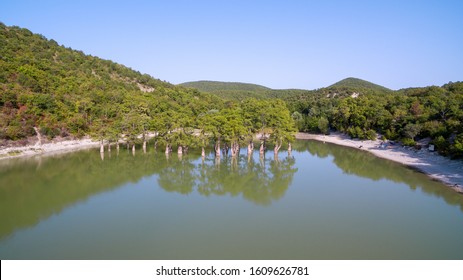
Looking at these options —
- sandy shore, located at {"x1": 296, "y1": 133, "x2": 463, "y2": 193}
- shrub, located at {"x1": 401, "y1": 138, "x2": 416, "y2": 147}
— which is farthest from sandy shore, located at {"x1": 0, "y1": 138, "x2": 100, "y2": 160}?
shrub, located at {"x1": 401, "y1": 138, "x2": 416, "y2": 147}

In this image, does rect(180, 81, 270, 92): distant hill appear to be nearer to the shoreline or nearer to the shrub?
the shoreline

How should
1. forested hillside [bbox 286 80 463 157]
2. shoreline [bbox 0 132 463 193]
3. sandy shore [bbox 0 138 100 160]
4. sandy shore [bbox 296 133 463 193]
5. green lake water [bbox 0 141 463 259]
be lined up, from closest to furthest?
green lake water [bbox 0 141 463 259], sandy shore [bbox 296 133 463 193], shoreline [bbox 0 132 463 193], sandy shore [bbox 0 138 100 160], forested hillside [bbox 286 80 463 157]

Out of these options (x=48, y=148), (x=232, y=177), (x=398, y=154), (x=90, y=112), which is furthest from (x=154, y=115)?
(x=398, y=154)

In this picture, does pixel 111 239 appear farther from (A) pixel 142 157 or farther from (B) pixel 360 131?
(B) pixel 360 131

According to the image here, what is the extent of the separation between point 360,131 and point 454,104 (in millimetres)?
12393

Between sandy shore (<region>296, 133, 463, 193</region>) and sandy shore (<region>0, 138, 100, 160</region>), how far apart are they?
37225 millimetres

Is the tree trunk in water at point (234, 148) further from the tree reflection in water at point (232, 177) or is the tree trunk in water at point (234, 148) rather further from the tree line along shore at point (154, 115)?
the tree reflection in water at point (232, 177)

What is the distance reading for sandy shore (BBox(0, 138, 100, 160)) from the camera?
105 ft

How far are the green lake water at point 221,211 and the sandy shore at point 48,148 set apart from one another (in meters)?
2.28

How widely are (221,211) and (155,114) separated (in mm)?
28543

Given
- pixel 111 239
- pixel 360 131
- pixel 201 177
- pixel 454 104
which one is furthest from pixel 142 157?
pixel 454 104

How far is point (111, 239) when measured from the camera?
1405cm

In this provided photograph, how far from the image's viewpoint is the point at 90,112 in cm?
4478

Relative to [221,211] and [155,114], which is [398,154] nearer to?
[221,211]
